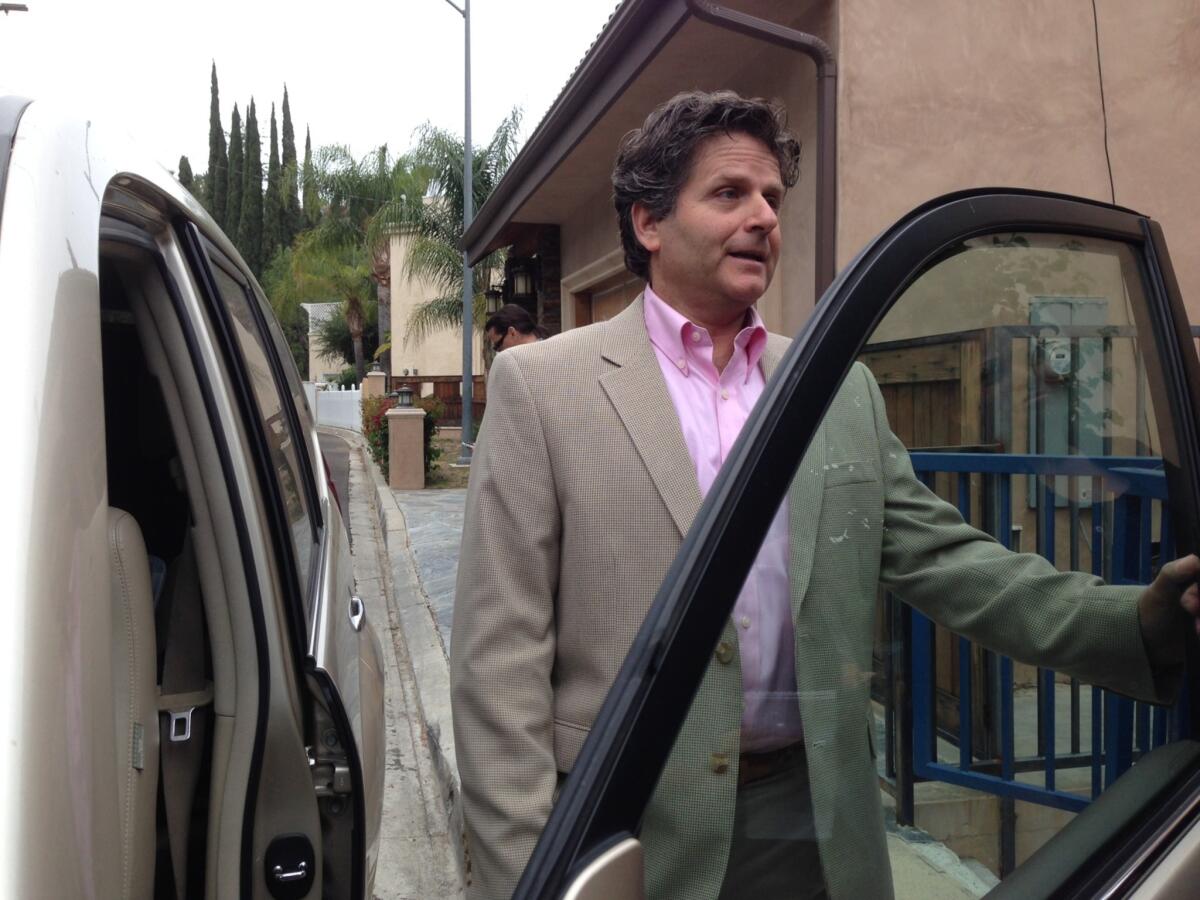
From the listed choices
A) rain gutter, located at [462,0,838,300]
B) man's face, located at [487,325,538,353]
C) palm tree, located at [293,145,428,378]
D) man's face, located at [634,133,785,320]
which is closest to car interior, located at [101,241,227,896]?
man's face, located at [634,133,785,320]

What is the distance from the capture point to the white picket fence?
1286 inches

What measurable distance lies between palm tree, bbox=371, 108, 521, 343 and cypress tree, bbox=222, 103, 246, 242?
34.0 meters

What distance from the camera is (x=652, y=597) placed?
165 cm

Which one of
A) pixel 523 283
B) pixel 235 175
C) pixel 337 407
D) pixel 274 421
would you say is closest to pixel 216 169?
pixel 235 175

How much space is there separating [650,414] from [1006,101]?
4.17 metres

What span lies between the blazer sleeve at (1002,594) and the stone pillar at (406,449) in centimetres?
1329

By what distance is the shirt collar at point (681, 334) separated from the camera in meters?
1.79

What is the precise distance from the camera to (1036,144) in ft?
17.0

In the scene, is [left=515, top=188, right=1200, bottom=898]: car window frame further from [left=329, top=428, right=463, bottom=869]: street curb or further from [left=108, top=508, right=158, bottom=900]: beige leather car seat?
[left=329, top=428, right=463, bottom=869]: street curb

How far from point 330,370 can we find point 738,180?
49.0 meters

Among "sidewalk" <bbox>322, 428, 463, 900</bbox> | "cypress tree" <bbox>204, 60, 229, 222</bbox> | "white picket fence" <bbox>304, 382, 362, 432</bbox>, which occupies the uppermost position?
"cypress tree" <bbox>204, 60, 229, 222</bbox>

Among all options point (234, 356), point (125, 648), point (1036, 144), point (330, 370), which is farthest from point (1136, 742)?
point (330, 370)

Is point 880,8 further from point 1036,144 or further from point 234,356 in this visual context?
point 234,356

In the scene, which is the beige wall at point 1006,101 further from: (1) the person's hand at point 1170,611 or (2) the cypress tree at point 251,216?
(2) the cypress tree at point 251,216
